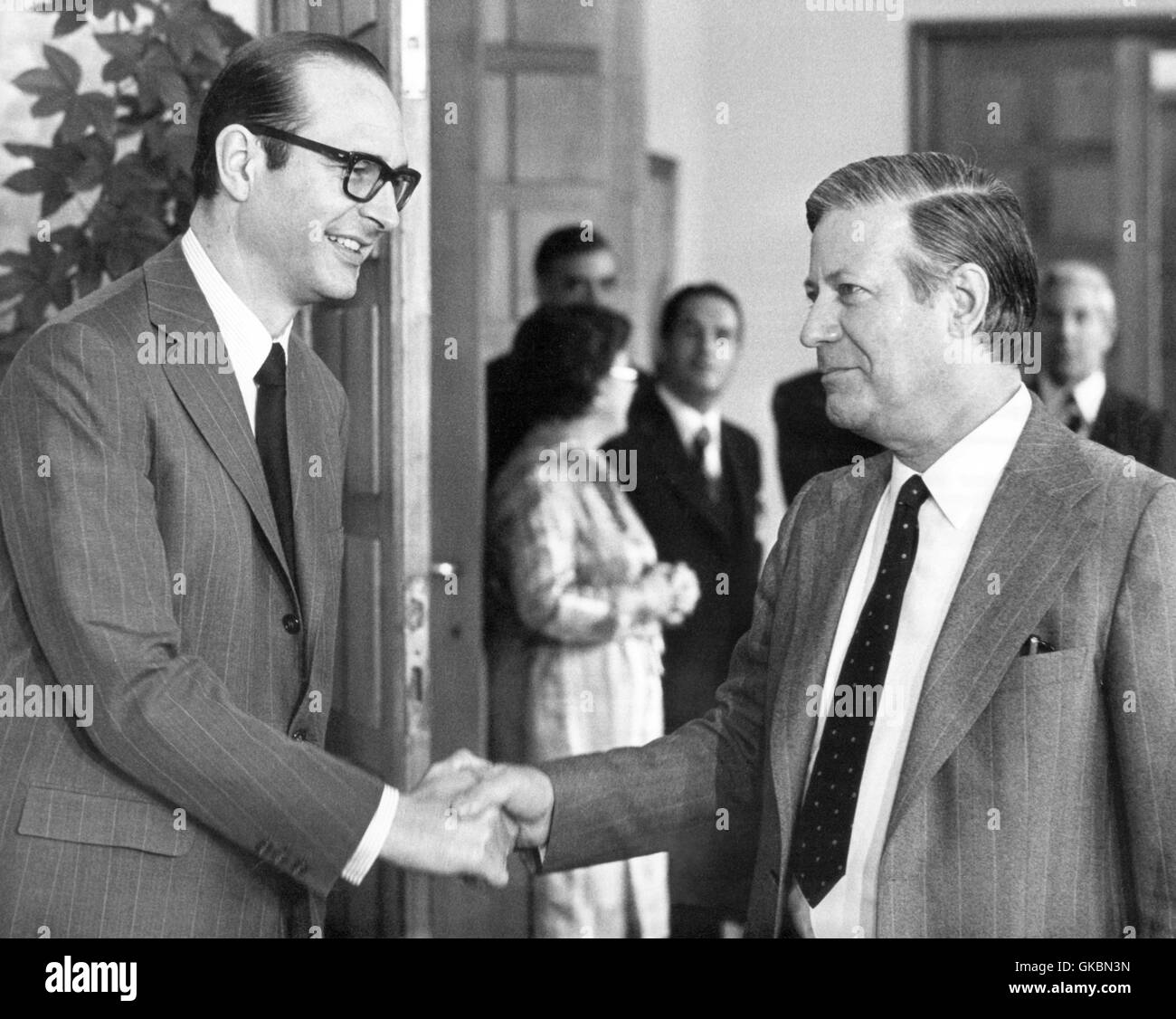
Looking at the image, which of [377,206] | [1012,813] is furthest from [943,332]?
[377,206]

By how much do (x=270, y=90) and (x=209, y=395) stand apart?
46cm

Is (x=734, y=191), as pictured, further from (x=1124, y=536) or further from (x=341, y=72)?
(x=1124, y=536)

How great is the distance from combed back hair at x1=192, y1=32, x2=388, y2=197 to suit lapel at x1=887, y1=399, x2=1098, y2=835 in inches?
40.9

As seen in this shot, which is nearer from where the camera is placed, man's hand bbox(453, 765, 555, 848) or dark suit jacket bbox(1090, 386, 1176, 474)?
man's hand bbox(453, 765, 555, 848)

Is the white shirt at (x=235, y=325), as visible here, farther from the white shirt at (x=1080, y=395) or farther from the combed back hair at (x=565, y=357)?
the white shirt at (x=1080, y=395)

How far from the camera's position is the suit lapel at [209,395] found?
2.07 meters

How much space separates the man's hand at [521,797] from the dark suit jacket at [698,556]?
1.72 metres

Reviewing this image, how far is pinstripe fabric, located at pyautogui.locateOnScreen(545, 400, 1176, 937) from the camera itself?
183 centimetres

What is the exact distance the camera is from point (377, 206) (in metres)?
2.33

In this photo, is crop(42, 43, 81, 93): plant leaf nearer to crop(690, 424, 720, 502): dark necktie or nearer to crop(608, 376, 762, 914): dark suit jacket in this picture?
crop(608, 376, 762, 914): dark suit jacket

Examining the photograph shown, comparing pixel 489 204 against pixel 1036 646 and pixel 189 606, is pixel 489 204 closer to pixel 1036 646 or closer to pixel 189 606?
pixel 189 606

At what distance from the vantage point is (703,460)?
4180 mm

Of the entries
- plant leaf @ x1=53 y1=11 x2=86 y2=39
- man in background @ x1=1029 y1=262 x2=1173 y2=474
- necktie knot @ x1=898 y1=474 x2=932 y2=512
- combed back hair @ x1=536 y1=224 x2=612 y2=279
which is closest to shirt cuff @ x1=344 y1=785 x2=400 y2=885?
necktie knot @ x1=898 y1=474 x2=932 y2=512

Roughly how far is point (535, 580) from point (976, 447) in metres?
1.86
